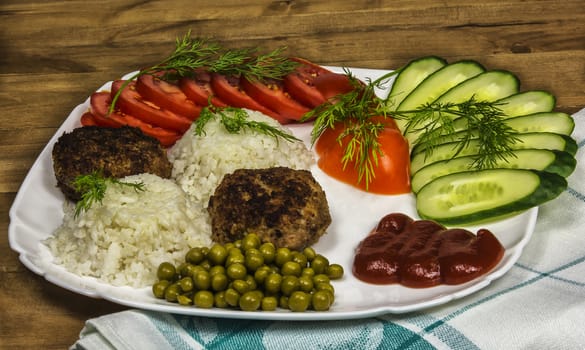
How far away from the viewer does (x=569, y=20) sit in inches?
325

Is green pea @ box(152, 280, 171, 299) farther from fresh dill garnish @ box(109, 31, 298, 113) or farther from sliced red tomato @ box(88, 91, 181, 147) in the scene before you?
fresh dill garnish @ box(109, 31, 298, 113)

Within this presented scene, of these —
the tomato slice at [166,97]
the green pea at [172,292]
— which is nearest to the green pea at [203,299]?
the green pea at [172,292]

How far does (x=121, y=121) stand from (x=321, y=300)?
8.09ft

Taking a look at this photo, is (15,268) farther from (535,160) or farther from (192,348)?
(535,160)

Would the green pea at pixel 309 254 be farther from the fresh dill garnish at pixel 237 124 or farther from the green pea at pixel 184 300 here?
the fresh dill garnish at pixel 237 124

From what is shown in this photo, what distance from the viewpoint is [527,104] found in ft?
20.1

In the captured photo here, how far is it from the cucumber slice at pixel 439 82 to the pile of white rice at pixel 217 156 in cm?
103

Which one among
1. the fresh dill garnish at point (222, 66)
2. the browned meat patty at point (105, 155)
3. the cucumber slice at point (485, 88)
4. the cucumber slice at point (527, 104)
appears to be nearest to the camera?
the browned meat patty at point (105, 155)

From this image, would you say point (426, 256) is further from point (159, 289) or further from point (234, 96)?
point (234, 96)

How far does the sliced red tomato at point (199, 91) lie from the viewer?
21.0 ft

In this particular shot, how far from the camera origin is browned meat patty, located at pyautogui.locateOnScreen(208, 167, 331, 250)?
501 cm

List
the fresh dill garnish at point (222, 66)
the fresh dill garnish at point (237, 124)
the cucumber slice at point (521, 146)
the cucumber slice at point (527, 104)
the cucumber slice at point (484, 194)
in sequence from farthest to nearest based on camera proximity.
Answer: the fresh dill garnish at point (222, 66), the cucumber slice at point (527, 104), the fresh dill garnish at point (237, 124), the cucumber slice at point (521, 146), the cucumber slice at point (484, 194)

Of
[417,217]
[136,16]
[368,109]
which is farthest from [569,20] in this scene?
[136,16]

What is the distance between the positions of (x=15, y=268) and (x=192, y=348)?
152 cm
